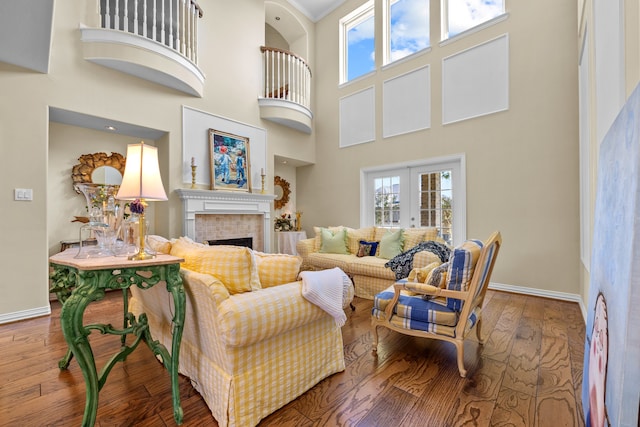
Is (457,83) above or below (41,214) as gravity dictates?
above

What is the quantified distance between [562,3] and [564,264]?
3.23 metres

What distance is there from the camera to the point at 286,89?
575 cm

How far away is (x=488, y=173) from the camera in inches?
153

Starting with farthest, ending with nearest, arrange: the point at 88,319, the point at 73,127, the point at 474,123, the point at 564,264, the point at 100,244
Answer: the point at 474,123 → the point at 73,127 → the point at 564,264 → the point at 88,319 → the point at 100,244

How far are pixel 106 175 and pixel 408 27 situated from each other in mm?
5504

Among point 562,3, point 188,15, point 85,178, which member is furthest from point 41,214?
point 562,3

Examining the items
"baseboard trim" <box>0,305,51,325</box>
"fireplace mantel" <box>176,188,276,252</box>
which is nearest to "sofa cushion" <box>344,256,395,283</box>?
"fireplace mantel" <box>176,188,276,252</box>

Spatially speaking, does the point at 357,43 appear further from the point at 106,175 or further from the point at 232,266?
the point at 232,266

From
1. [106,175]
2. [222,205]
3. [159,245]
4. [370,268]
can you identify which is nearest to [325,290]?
[159,245]

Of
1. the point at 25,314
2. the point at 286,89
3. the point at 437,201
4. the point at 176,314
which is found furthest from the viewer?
the point at 286,89

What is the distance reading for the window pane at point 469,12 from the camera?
3.94 m

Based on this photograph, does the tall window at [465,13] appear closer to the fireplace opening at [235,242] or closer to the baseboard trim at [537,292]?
the baseboard trim at [537,292]

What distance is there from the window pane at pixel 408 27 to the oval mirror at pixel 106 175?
16.4 ft

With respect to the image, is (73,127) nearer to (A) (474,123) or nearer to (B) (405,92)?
(B) (405,92)
